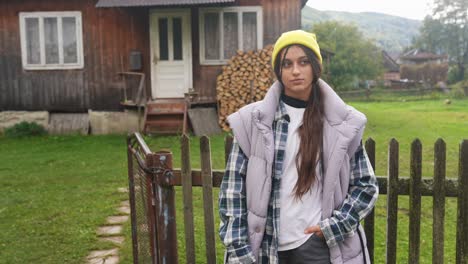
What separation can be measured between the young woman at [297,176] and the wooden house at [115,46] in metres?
12.3

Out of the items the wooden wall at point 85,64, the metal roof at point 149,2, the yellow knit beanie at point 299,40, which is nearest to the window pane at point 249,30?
the metal roof at point 149,2

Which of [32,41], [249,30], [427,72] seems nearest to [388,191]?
[249,30]

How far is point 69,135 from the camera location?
15.1m

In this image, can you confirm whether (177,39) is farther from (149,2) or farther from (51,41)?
(51,41)

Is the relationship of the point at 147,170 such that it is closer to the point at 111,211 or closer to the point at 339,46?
the point at 111,211

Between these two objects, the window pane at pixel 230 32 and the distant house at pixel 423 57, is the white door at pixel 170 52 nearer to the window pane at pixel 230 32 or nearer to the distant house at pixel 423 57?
the window pane at pixel 230 32

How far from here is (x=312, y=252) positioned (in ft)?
8.66

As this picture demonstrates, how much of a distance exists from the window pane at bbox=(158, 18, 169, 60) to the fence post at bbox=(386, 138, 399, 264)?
12.5m

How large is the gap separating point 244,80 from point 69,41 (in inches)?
204

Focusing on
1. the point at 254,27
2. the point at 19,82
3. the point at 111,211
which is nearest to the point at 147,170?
the point at 111,211

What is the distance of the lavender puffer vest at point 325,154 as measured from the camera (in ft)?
8.60

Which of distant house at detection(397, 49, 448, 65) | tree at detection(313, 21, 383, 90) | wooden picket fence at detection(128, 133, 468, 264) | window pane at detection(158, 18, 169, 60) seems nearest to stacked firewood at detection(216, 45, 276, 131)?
window pane at detection(158, 18, 169, 60)

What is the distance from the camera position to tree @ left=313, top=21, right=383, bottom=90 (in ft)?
190

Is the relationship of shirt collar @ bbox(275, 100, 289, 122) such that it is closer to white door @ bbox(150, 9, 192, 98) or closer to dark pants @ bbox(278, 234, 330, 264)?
dark pants @ bbox(278, 234, 330, 264)
